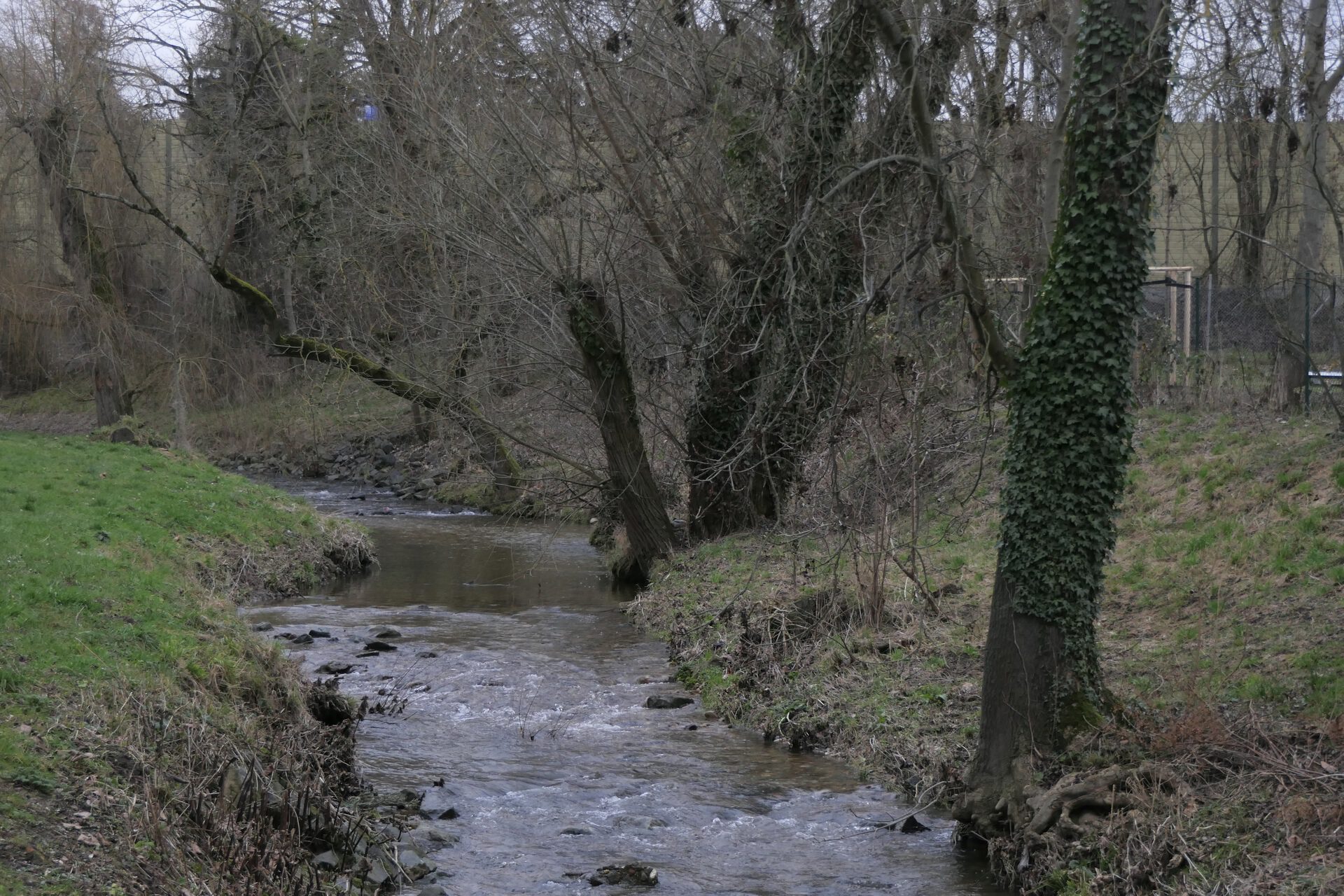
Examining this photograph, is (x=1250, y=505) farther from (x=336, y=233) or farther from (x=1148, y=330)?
(x=336, y=233)

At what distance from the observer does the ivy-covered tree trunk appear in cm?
754

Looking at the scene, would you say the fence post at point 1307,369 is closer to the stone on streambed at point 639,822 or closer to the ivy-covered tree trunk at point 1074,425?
the ivy-covered tree trunk at point 1074,425

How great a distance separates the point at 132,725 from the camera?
24.9 ft

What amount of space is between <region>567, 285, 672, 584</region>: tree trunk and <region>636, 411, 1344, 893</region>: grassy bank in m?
1.09

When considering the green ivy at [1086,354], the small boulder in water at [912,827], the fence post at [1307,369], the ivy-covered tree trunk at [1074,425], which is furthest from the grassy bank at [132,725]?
the fence post at [1307,369]

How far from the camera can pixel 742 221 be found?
16141mm

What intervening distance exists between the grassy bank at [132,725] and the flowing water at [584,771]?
120 cm

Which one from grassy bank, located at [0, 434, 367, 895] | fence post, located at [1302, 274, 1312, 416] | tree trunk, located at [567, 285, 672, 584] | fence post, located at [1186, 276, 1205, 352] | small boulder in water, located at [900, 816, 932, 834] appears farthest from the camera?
fence post, located at [1186, 276, 1205, 352]

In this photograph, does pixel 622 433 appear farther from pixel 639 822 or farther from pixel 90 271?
pixel 90 271

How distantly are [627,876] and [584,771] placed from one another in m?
2.34

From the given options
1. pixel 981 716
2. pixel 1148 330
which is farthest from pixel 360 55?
pixel 981 716

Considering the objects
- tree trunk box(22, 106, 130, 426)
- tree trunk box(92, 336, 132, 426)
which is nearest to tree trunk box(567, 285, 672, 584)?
tree trunk box(92, 336, 132, 426)

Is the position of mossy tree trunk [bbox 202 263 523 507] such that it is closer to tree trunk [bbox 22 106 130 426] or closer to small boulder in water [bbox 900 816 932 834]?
tree trunk [bbox 22 106 130 426]

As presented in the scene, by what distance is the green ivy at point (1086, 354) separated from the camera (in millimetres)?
7523
